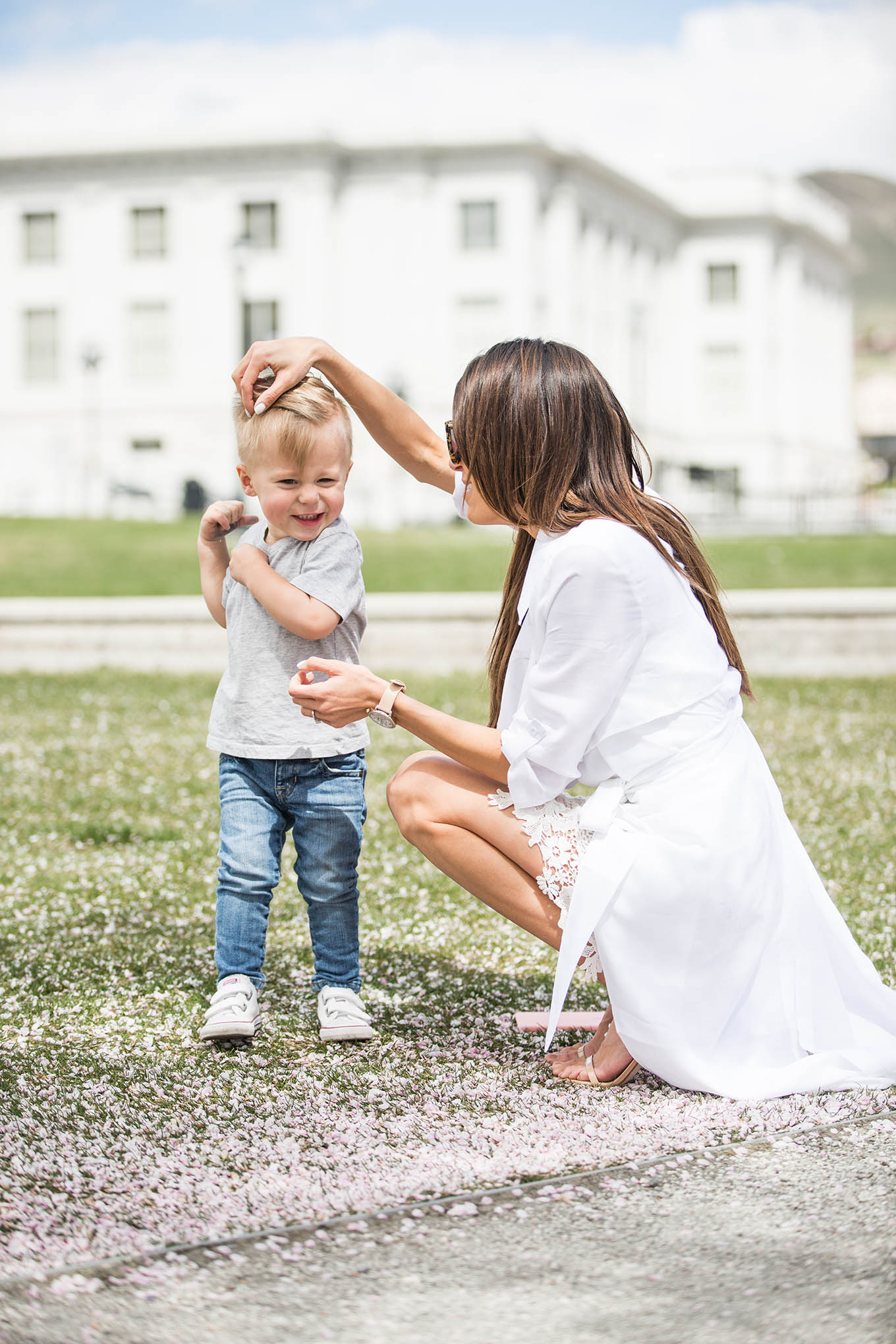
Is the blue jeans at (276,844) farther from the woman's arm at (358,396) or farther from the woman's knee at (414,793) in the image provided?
the woman's arm at (358,396)

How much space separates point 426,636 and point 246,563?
663cm

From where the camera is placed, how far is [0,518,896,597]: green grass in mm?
14078

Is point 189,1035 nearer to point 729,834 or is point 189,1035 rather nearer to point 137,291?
point 729,834

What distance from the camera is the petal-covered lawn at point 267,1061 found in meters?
2.44

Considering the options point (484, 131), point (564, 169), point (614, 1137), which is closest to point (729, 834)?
point (614, 1137)

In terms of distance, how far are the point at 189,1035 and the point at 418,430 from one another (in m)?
1.48

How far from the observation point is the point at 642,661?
2.84 m

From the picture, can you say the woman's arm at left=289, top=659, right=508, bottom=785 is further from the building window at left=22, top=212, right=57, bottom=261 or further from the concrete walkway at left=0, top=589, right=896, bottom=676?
the building window at left=22, top=212, right=57, bottom=261

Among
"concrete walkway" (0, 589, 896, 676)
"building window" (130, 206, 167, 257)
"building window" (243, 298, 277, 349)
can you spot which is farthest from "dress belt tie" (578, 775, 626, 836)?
"building window" (130, 206, 167, 257)

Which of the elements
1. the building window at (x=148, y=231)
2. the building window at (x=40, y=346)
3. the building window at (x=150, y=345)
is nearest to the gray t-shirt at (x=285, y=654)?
the building window at (x=150, y=345)

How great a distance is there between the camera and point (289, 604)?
3.03 metres

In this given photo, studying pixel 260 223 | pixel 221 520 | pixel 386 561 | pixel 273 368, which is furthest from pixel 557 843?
pixel 260 223

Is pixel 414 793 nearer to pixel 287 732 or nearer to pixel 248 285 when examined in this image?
pixel 287 732

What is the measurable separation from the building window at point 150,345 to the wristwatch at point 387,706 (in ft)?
143
